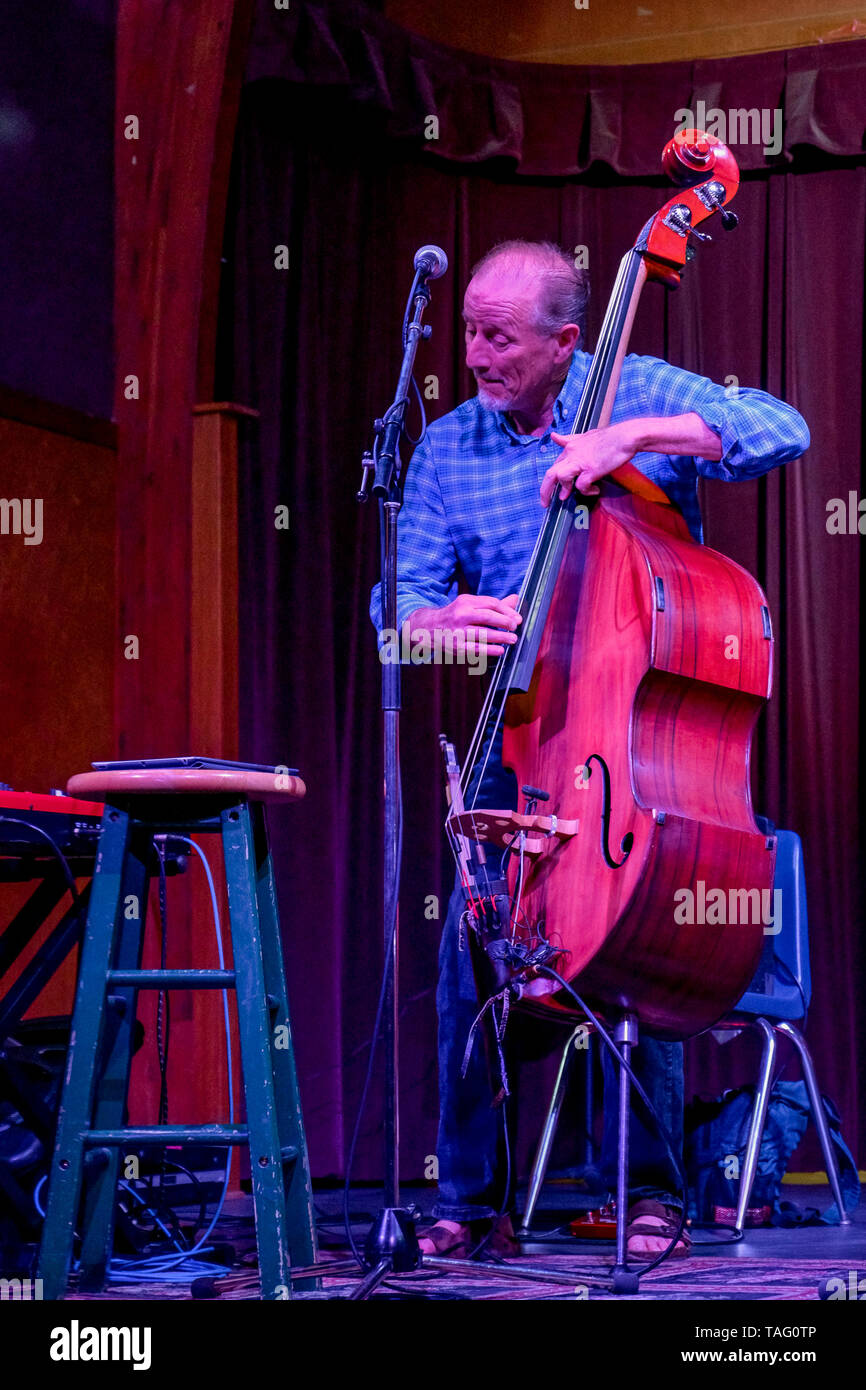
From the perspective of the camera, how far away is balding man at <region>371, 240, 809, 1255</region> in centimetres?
251

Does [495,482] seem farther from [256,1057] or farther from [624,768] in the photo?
[256,1057]

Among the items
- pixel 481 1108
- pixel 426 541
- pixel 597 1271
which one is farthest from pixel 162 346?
pixel 597 1271

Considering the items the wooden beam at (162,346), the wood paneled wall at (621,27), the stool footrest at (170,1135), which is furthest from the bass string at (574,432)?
the wood paneled wall at (621,27)

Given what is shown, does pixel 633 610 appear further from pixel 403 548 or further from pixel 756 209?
pixel 756 209

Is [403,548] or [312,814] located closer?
[403,548]

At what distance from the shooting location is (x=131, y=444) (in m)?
3.91

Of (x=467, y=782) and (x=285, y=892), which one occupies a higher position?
(x=467, y=782)

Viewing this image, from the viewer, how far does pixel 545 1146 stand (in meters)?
3.11

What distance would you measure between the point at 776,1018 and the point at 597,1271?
1.11 meters

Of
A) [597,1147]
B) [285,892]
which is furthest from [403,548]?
[597,1147]

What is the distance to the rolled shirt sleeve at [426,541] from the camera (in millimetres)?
2846

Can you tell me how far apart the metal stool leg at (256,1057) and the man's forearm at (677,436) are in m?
0.87
